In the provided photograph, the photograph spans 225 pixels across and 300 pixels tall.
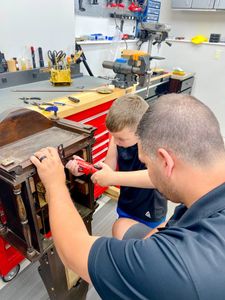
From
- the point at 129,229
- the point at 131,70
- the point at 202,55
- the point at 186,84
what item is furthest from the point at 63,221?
the point at 202,55

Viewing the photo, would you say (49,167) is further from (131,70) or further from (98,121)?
(131,70)

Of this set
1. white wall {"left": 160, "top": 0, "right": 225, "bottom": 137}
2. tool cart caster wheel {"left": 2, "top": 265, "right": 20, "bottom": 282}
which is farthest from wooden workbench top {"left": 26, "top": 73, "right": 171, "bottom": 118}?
white wall {"left": 160, "top": 0, "right": 225, "bottom": 137}

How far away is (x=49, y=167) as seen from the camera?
2.29 ft

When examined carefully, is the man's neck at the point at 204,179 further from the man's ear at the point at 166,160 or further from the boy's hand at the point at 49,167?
the boy's hand at the point at 49,167

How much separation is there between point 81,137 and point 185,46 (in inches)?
119

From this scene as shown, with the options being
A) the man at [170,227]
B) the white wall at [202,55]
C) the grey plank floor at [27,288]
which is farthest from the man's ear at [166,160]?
the white wall at [202,55]

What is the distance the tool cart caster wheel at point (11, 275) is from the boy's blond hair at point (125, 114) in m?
0.98

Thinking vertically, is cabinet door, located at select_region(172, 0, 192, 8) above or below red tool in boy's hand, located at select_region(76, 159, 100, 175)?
above

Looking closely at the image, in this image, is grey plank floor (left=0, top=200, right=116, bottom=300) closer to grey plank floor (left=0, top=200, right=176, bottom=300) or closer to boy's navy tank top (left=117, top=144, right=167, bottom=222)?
grey plank floor (left=0, top=200, right=176, bottom=300)

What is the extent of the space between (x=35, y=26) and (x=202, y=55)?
7.73ft

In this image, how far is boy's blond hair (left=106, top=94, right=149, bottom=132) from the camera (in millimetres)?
1039

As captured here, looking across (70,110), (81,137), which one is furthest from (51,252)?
(70,110)

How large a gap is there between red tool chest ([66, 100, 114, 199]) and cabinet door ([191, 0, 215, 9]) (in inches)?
88.1

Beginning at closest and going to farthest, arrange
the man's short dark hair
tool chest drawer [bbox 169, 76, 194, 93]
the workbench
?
1. the man's short dark hair
2. the workbench
3. tool chest drawer [bbox 169, 76, 194, 93]
